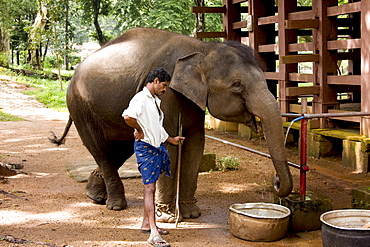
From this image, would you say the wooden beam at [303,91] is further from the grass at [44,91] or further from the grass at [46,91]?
the grass at [46,91]

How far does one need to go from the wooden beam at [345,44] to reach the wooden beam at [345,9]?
51 cm

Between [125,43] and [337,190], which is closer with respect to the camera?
[125,43]

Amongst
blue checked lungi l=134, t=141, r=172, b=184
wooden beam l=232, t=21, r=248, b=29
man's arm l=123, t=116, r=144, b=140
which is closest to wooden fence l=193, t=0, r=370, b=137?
wooden beam l=232, t=21, r=248, b=29

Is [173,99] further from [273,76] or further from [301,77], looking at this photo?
[273,76]

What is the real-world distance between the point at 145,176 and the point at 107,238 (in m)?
0.83

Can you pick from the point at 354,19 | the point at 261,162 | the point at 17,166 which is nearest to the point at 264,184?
the point at 261,162

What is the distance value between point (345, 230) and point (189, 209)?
2.45 metres

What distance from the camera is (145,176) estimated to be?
5.42 m

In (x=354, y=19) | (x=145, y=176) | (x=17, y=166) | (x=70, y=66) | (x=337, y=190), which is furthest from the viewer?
(x=70, y=66)

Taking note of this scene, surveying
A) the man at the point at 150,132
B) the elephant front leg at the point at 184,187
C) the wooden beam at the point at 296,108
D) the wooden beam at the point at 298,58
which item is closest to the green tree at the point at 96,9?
the wooden beam at the point at 296,108

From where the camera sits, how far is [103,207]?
709cm

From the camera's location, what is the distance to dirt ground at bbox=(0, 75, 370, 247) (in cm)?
563

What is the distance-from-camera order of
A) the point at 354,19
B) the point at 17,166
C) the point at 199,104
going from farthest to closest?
the point at 354,19, the point at 17,166, the point at 199,104

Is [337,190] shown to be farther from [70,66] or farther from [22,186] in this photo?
[70,66]
